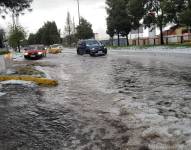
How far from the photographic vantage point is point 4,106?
11.3 m

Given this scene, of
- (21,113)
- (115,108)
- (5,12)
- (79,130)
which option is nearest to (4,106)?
(21,113)

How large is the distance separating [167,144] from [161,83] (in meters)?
7.91

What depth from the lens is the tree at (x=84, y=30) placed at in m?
95.4

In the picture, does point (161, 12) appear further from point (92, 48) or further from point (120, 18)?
point (120, 18)

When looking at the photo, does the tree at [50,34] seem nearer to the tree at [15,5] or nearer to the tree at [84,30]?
the tree at [84,30]

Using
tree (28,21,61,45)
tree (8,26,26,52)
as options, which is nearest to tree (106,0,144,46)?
tree (8,26,26,52)

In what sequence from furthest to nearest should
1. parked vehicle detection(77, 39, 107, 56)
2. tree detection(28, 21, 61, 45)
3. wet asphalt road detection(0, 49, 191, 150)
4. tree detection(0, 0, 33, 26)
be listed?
tree detection(28, 21, 61, 45)
parked vehicle detection(77, 39, 107, 56)
tree detection(0, 0, 33, 26)
wet asphalt road detection(0, 49, 191, 150)

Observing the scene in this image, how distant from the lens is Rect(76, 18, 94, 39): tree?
9538 cm

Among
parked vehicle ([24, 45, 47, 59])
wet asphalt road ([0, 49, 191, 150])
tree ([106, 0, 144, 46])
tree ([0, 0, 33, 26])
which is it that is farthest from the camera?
tree ([106, 0, 144, 46])

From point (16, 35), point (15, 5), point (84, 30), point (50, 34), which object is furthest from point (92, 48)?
point (50, 34)

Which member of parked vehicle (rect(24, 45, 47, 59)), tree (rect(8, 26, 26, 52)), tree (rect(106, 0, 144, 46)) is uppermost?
tree (rect(106, 0, 144, 46))

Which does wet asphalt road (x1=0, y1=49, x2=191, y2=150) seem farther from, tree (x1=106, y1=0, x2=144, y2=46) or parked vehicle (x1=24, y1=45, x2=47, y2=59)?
tree (x1=106, y1=0, x2=144, y2=46)

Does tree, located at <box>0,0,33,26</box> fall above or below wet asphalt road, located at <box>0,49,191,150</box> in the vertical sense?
above

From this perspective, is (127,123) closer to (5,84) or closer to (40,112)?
(40,112)
